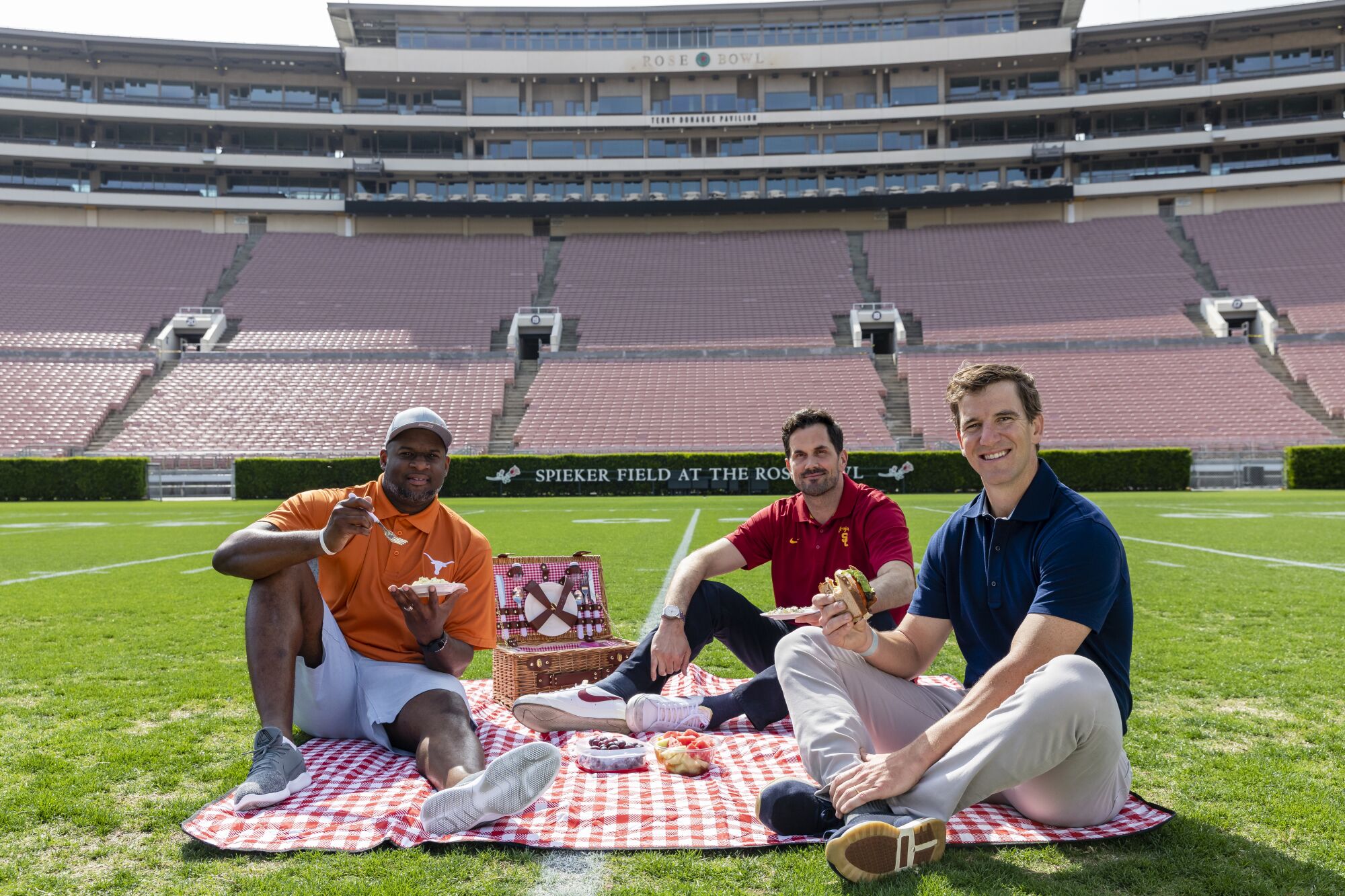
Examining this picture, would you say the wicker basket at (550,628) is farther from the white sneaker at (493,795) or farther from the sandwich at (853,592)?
the sandwich at (853,592)

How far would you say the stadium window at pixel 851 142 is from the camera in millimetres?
47688

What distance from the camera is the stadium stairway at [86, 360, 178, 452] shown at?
1168 inches

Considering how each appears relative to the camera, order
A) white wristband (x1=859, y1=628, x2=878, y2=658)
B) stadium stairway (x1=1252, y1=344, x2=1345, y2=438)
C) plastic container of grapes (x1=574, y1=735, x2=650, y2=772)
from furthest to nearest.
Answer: stadium stairway (x1=1252, y1=344, x2=1345, y2=438), plastic container of grapes (x1=574, y1=735, x2=650, y2=772), white wristband (x1=859, y1=628, x2=878, y2=658)

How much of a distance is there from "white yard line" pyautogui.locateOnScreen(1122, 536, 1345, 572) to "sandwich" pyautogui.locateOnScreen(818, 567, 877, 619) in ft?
27.3

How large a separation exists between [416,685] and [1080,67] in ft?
174

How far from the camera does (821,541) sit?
458cm

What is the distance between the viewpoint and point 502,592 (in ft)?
16.8

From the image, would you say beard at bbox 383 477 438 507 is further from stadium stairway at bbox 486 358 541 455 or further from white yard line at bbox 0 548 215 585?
stadium stairway at bbox 486 358 541 455

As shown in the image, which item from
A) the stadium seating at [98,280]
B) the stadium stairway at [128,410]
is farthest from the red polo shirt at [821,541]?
the stadium seating at [98,280]

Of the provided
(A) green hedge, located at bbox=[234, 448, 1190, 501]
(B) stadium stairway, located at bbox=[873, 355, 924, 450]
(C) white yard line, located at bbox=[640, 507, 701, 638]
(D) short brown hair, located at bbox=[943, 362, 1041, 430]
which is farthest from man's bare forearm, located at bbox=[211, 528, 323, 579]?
(B) stadium stairway, located at bbox=[873, 355, 924, 450]

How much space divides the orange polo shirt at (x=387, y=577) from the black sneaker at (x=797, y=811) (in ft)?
5.34

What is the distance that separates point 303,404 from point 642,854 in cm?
3199

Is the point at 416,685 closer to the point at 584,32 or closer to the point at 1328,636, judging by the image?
the point at 1328,636

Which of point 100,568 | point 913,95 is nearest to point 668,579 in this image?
point 100,568
